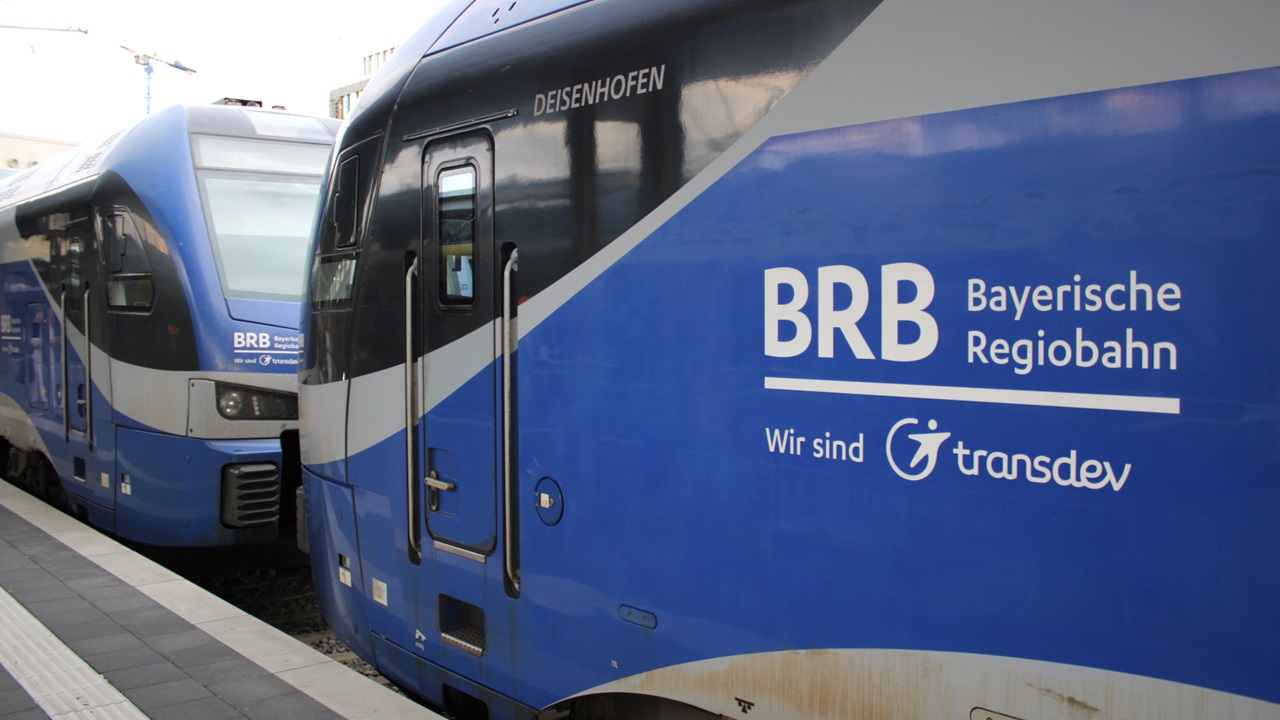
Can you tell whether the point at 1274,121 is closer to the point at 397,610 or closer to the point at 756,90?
the point at 756,90

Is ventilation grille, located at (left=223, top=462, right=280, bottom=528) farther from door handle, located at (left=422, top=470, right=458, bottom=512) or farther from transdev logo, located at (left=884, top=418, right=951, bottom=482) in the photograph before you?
transdev logo, located at (left=884, top=418, right=951, bottom=482)

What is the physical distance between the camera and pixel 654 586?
3002 mm

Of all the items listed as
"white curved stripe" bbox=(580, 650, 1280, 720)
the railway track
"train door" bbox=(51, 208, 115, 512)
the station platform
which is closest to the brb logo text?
"white curved stripe" bbox=(580, 650, 1280, 720)

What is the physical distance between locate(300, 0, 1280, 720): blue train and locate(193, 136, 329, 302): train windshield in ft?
11.7

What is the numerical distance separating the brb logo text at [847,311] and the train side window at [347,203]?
7.66 ft

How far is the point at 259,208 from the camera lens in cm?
736

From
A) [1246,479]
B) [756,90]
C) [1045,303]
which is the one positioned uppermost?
[756,90]

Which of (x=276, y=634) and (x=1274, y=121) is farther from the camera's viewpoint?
(x=276, y=634)

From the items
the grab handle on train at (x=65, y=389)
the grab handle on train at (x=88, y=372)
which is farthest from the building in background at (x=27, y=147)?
the grab handle on train at (x=88, y=372)

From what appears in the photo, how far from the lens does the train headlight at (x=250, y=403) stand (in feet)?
22.9

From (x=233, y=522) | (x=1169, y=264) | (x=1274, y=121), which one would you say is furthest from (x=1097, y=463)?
(x=233, y=522)

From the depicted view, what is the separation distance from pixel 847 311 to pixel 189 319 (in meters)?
5.70

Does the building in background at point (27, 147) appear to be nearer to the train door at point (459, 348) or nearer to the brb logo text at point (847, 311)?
the train door at point (459, 348)

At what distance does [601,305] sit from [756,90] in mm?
797
